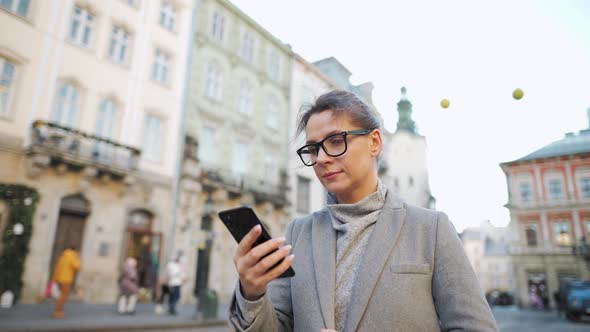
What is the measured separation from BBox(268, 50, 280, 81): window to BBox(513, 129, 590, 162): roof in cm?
1638

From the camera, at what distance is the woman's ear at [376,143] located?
1.88m

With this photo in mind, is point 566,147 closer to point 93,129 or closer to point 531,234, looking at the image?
point 531,234

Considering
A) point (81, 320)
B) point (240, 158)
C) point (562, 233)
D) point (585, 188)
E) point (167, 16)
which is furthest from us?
point (562, 233)

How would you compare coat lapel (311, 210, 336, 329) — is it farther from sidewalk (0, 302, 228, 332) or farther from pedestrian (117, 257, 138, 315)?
pedestrian (117, 257, 138, 315)

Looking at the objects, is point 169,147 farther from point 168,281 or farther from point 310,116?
point 310,116

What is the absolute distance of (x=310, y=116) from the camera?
1932 mm

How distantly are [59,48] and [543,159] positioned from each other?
2999cm

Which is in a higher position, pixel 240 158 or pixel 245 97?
pixel 245 97

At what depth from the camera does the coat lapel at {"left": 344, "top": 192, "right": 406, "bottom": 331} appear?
1499 mm

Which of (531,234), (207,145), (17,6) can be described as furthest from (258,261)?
(531,234)

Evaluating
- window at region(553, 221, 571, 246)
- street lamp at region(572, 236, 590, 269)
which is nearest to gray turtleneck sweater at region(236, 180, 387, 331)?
street lamp at region(572, 236, 590, 269)

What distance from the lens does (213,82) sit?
20.9 meters

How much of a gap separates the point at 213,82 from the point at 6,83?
981cm

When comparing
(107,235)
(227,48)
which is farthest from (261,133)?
(107,235)
